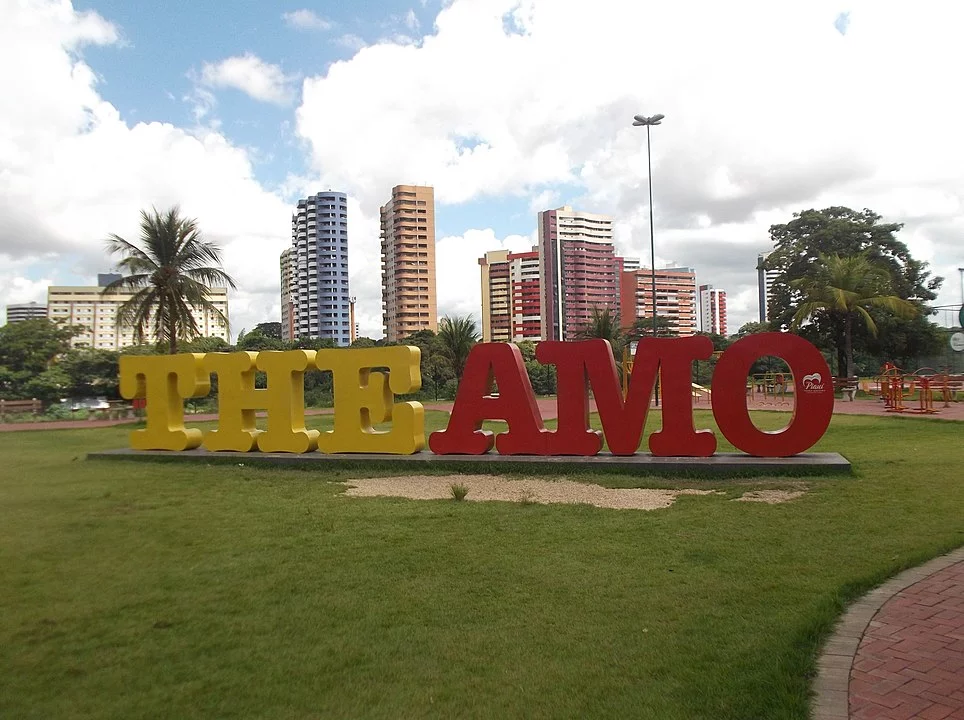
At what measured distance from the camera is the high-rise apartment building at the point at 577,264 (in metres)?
89.1

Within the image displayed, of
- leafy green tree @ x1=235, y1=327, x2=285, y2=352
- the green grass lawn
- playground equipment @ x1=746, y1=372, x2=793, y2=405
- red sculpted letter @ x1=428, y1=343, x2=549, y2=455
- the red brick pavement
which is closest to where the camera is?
the red brick pavement

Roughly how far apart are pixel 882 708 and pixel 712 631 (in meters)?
1.27

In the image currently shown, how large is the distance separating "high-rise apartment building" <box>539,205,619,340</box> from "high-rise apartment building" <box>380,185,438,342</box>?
1569cm

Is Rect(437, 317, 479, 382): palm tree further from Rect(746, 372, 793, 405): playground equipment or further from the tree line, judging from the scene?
Rect(746, 372, 793, 405): playground equipment

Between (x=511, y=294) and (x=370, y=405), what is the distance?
80318 mm

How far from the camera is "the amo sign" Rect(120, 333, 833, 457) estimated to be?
1225cm

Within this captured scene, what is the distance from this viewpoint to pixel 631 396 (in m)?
13.0

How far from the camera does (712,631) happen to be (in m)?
4.89

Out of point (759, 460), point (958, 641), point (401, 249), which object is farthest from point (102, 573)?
point (401, 249)

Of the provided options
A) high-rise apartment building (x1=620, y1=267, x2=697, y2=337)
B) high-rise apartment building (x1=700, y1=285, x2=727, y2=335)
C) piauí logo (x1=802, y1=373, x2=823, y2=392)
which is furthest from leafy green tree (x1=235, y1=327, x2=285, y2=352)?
high-rise apartment building (x1=700, y1=285, x2=727, y2=335)

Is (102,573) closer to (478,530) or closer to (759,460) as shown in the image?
(478,530)

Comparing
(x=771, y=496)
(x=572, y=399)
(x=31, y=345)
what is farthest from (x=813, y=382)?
(x=31, y=345)

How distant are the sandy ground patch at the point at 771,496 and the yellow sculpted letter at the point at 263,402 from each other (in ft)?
28.8

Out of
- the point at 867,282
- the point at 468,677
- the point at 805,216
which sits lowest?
the point at 468,677
